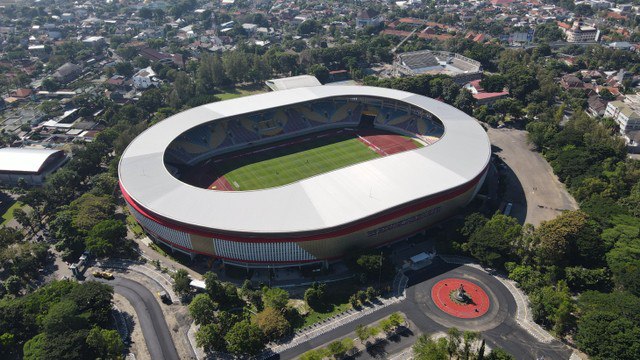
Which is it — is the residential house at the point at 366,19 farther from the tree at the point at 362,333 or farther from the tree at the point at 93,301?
the tree at the point at 93,301

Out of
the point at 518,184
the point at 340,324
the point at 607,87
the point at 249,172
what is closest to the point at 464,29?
the point at 607,87

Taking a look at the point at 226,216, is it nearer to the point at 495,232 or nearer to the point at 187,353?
the point at 187,353

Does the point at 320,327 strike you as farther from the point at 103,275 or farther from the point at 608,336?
the point at 103,275

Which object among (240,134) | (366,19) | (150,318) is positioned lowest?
(366,19)

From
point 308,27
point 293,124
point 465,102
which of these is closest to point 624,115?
point 465,102

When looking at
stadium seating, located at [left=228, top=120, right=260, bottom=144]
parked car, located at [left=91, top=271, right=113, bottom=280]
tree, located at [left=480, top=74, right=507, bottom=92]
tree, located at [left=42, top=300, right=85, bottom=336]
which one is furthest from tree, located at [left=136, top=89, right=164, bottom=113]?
tree, located at [left=480, top=74, right=507, bottom=92]

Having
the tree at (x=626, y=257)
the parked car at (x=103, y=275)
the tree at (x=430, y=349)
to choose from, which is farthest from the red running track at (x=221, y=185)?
the tree at (x=626, y=257)

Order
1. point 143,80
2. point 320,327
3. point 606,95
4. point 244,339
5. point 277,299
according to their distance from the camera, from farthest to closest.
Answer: point 143,80
point 606,95
point 320,327
point 277,299
point 244,339
